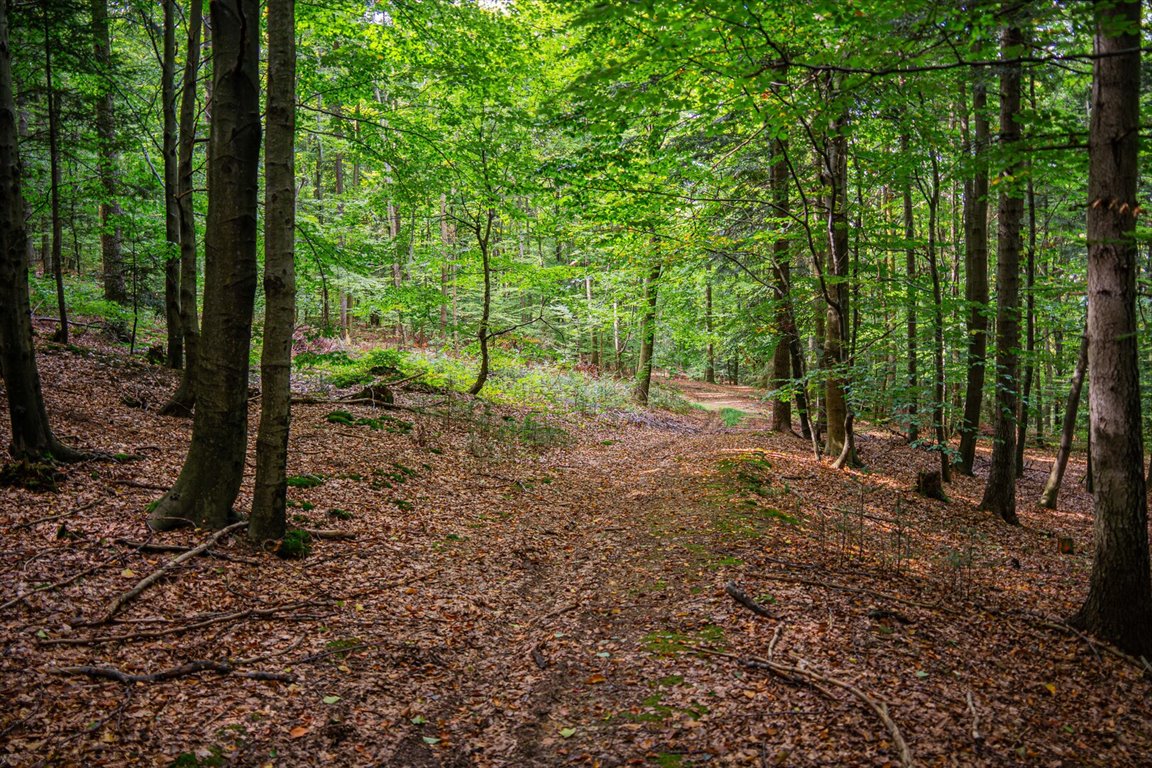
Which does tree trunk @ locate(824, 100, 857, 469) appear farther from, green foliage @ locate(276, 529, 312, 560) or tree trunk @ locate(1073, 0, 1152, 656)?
green foliage @ locate(276, 529, 312, 560)

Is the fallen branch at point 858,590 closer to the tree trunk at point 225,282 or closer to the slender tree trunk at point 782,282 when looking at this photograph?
the tree trunk at point 225,282

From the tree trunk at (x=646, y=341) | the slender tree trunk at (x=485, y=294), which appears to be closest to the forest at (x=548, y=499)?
the slender tree trunk at (x=485, y=294)

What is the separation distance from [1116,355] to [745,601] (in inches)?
150

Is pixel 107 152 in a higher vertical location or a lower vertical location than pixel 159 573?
higher

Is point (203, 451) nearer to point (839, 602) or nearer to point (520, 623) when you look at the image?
point (520, 623)

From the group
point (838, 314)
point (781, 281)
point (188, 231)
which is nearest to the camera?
point (188, 231)

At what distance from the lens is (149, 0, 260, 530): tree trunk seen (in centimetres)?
593

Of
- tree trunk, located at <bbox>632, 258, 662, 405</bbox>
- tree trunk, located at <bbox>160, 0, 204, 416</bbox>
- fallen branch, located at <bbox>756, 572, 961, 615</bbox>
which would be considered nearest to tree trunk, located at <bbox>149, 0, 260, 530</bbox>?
tree trunk, located at <bbox>160, 0, 204, 416</bbox>

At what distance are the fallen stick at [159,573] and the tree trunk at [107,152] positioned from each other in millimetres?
7626

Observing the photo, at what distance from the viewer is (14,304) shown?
6527mm

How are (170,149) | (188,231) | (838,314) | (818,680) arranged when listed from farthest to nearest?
(838,314), (170,149), (188,231), (818,680)

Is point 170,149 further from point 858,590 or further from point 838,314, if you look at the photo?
point 858,590

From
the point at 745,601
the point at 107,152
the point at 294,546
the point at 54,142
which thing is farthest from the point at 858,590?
the point at 107,152

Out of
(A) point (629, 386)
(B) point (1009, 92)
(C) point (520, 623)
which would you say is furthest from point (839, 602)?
(A) point (629, 386)
